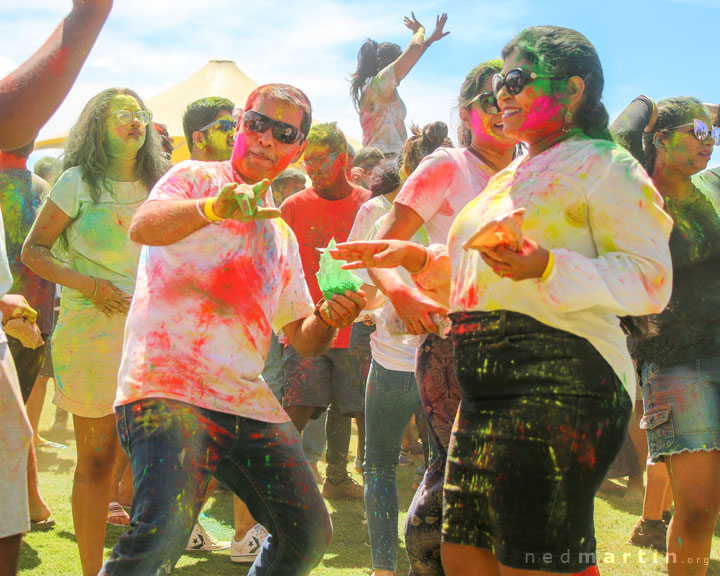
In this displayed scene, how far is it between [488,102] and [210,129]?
6.92 ft

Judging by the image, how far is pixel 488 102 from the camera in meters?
3.46

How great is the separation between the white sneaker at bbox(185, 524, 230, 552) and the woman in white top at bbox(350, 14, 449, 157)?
4.62 meters

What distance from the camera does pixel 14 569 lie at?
9.30 ft

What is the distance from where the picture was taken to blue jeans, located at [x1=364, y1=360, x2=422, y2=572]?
13.5 feet

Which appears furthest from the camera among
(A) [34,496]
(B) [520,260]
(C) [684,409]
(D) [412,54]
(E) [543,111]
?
(D) [412,54]

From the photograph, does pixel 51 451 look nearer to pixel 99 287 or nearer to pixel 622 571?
pixel 99 287

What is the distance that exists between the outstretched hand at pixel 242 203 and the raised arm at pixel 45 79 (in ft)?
2.47

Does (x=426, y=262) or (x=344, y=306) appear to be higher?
(x=426, y=262)

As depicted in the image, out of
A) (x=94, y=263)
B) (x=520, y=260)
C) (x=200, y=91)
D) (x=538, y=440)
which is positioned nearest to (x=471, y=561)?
(x=538, y=440)

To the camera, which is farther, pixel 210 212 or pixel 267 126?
pixel 267 126

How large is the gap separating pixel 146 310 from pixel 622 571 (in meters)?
3.10

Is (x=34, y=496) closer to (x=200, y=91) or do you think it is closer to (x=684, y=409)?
(x=684, y=409)

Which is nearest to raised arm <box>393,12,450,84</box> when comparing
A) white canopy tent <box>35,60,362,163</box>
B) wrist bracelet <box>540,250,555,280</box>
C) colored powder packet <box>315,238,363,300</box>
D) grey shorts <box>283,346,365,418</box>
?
white canopy tent <box>35,60,362,163</box>

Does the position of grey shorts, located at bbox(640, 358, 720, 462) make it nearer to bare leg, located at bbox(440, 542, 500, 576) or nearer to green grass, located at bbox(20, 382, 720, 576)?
green grass, located at bbox(20, 382, 720, 576)
